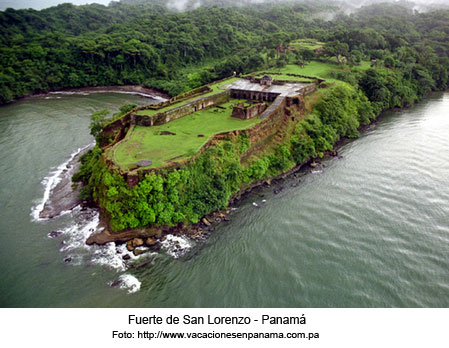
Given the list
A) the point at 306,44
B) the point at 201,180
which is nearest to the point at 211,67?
the point at 306,44

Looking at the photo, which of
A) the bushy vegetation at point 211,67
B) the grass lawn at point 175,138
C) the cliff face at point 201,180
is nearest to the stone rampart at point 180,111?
the grass lawn at point 175,138

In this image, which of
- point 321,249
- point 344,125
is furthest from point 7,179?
point 344,125

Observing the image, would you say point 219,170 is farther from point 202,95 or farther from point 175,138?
point 202,95

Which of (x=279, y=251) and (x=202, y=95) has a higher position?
(x=202, y=95)

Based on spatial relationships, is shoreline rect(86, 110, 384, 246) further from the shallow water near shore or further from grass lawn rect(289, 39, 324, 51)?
grass lawn rect(289, 39, 324, 51)

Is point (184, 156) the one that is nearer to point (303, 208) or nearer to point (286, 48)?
point (303, 208)

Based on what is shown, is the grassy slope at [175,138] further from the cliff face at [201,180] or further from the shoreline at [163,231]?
the shoreline at [163,231]

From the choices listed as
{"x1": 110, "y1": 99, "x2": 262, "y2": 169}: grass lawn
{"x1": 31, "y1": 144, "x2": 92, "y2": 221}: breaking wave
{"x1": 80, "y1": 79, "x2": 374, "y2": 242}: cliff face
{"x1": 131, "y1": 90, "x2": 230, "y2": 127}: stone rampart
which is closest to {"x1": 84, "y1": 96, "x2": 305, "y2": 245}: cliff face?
{"x1": 80, "y1": 79, "x2": 374, "y2": 242}: cliff face

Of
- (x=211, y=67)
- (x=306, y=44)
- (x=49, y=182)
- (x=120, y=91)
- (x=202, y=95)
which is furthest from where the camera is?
(x=306, y=44)
